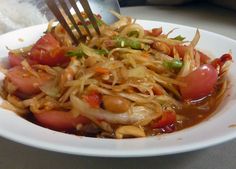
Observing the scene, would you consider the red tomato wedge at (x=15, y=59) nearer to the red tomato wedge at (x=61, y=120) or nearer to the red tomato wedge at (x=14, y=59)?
the red tomato wedge at (x=14, y=59)

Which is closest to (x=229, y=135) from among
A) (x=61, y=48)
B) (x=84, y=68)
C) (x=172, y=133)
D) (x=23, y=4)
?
(x=172, y=133)

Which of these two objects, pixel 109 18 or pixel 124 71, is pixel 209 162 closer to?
pixel 124 71

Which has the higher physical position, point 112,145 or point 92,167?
point 112,145

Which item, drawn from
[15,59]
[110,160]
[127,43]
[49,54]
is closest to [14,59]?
[15,59]

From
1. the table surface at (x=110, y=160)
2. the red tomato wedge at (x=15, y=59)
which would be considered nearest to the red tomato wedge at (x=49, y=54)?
the red tomato wedge at (x=15, y=59)

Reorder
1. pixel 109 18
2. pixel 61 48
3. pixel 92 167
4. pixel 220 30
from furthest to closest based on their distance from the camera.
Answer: pixel 220 30, pixel 109 18, pixel 61 48, pixel 92 167
